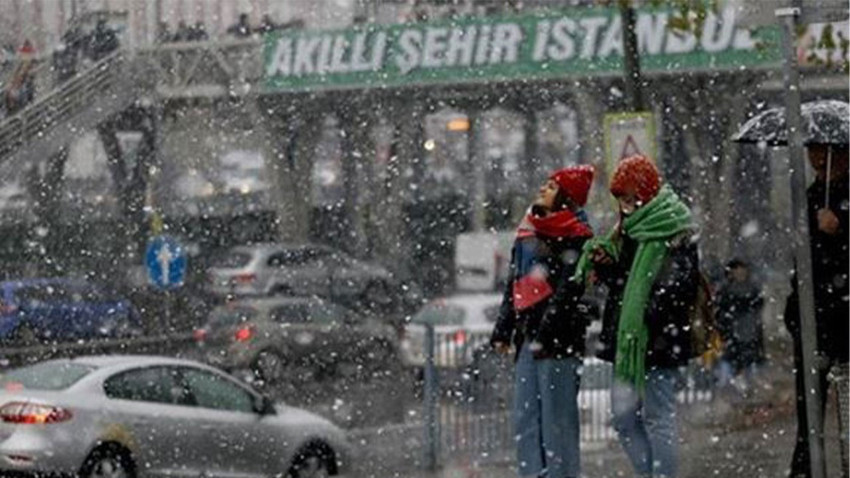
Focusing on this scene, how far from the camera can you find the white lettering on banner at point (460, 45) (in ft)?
128

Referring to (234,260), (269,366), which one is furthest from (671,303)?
(234,260)

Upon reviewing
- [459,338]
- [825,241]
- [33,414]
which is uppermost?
[825,241]

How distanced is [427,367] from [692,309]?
20.8 feet

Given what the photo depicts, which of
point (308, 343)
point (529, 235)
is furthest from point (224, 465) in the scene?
point (308, 343)

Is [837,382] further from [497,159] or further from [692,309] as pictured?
[497,159]

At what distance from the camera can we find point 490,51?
1521 inches

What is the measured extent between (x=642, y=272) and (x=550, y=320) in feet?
2.68

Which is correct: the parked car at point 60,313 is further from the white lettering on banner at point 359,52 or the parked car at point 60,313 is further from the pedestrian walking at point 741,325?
the pedestrian walking at point 741,325

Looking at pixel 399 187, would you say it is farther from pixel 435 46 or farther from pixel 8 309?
pixel 8 309

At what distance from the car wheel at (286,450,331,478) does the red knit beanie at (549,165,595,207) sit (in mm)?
5463

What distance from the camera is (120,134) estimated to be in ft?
146

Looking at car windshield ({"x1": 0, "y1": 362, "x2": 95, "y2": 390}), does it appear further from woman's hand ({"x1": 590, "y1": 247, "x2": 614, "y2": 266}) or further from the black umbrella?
woman's hand ({"x1": 590, "y1": 247, "x2": 614, "y2": 266})

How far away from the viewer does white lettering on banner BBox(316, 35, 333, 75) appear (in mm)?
39812

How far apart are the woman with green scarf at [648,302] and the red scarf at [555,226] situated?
0.59 metres
